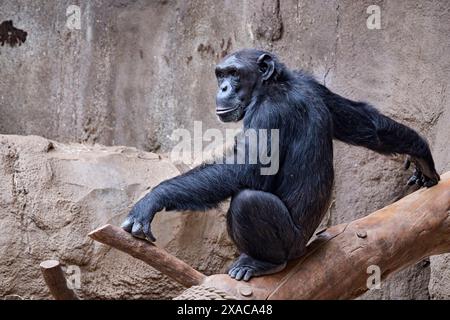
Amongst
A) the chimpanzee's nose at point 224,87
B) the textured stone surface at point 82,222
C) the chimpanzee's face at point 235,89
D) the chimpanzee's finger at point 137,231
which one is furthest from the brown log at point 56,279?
the textured stone surface at point 82,222

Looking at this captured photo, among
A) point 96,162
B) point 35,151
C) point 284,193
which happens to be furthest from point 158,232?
point 284,193

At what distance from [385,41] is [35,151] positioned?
2901mm

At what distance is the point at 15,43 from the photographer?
25.3ft

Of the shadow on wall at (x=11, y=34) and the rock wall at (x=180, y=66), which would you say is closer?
the rock wall at (x=180, y=66)

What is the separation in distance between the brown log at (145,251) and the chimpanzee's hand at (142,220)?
0.16ft

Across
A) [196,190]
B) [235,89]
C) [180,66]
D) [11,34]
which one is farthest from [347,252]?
[11,34]

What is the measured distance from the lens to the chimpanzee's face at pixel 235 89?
4637mm

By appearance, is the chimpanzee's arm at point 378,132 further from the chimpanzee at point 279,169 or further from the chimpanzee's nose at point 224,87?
the chimpanzee's nose at point 224,87

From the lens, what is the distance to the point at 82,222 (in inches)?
230

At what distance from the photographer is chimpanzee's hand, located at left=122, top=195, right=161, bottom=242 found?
3.89m

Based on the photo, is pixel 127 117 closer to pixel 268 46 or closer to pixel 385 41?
pixel 268 46

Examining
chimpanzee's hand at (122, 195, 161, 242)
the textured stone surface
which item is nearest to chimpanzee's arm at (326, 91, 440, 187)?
chimpanzee's hand at (122, 195, 161, 242)

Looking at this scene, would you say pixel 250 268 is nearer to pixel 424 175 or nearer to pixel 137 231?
pixel 137 231

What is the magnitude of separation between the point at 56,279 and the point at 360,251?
1.83 m
